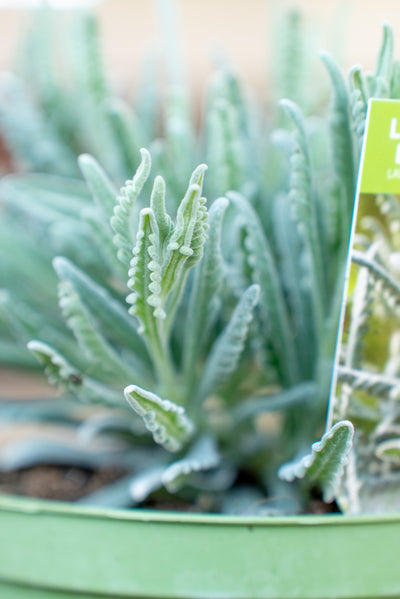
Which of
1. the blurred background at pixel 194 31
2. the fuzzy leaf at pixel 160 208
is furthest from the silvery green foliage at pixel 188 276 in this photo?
the blurred background at pixel 194 31

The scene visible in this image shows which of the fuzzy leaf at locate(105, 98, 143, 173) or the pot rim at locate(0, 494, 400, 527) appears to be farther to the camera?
the fuzzy leaf at locate(105, 98, 143, 173)

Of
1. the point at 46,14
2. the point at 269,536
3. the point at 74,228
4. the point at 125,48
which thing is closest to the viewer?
the point at 269,536

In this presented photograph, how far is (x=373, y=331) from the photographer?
0.27 metres

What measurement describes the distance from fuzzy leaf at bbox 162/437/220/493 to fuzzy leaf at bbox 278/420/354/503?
0.04 m

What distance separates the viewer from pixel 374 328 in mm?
269

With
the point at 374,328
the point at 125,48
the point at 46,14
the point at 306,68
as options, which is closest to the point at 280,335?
the point at 374,328

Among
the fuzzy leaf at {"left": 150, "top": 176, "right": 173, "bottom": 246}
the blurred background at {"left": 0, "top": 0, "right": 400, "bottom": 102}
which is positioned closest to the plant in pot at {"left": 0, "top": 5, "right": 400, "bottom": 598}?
the fuzzy leaf at {"left": 150, "top": 176, "right": 173, "bottom": 246}

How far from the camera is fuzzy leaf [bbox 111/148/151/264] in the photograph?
0.68 ft

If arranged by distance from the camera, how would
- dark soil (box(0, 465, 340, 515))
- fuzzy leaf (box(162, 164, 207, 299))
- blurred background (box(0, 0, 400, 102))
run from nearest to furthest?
fuzzy leaf (box(162, 164, 207, 299)), dark soil (box(0, 465, 340, 515)), blurred background (box(0, 0, 400, 102))

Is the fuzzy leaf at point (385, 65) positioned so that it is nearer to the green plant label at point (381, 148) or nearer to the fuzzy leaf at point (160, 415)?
the green plant label at point (381, 148)

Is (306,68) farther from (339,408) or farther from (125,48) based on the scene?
(125,48)

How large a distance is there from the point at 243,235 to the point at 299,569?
147mm

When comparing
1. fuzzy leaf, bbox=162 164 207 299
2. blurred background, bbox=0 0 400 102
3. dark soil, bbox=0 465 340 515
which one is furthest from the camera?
blurred background, bbox=0 0 400 102

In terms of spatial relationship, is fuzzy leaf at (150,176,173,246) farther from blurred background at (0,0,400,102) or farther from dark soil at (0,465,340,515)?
blurred background at (0,0,400,102)
